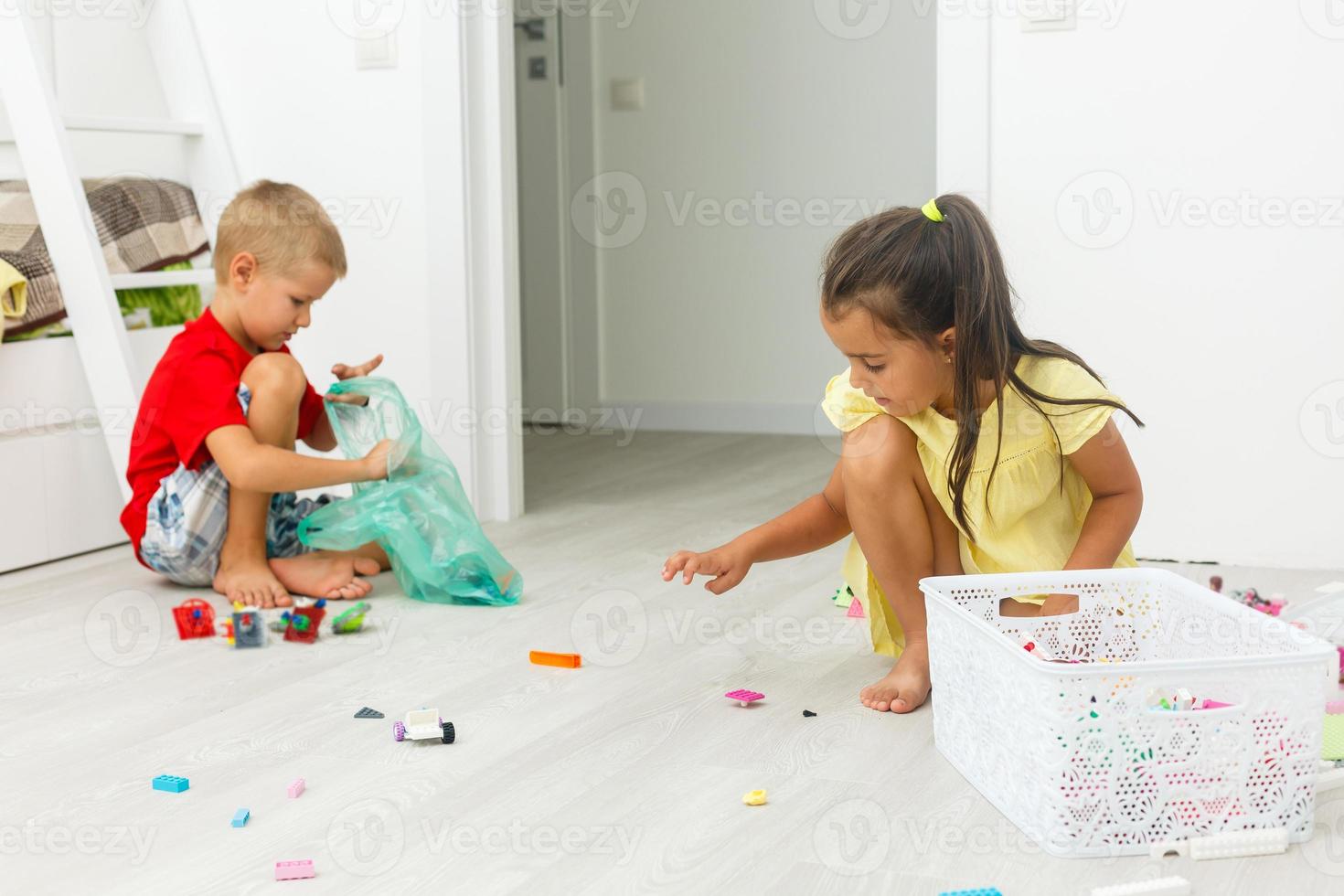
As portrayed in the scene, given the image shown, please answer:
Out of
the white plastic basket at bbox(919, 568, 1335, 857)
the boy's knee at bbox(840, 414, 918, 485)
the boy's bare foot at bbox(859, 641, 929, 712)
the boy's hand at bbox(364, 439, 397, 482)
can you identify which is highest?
the boy's knee at bbox(840, 414, 918, 485)

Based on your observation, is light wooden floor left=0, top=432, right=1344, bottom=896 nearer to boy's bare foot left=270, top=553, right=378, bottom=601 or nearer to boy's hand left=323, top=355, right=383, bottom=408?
boy's bare foot left=270, top=553, right=378, bottom=601

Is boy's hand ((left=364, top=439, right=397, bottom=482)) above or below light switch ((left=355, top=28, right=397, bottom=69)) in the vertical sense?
below

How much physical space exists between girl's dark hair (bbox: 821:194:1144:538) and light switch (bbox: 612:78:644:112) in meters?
2.54

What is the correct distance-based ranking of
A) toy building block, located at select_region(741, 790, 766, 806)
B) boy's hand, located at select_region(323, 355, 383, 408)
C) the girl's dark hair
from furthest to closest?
boy's hand, located at select_region(323, 355, 383, 408) < the girl's dark hair < toy building block, located at select_region(741, 790, 766, 806)

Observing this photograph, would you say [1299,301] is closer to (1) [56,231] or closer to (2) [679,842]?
(2) [679,842]

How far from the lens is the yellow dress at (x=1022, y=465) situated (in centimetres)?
137

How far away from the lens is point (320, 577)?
77.7 inches

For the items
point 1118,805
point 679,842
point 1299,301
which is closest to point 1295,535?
point 1299,301

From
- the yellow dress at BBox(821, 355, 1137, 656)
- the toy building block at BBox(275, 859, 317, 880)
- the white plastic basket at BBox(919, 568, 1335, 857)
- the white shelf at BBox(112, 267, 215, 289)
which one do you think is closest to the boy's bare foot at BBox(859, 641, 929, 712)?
the yellow dress at BBox(821, 355, 1137, 656)

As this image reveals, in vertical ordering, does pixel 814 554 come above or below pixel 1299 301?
below

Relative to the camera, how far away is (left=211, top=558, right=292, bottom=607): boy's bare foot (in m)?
1.91

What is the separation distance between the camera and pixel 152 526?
195 centimetres

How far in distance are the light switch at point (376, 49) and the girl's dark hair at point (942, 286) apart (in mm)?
1372

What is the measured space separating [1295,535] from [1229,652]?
3.01 feet
